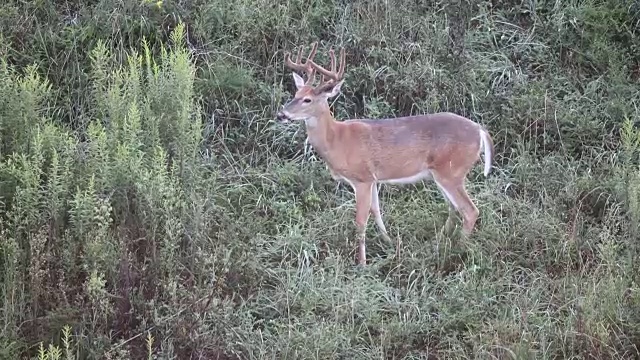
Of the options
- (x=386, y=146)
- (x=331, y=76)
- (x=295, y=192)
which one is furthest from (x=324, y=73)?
(x=295, y=192)

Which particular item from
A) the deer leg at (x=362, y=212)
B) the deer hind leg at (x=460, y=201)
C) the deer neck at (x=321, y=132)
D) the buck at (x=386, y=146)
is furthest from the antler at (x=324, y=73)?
the deer hind leg at (x=460, y=201)

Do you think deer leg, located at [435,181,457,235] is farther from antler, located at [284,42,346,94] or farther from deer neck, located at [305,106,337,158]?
antler, located at [284,42,346,94]

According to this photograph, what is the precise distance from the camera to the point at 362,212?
22.0 feet

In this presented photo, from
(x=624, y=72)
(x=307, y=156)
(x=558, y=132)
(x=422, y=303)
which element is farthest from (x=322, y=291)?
(x=624, y=72)

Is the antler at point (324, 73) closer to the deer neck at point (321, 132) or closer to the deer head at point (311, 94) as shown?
the deer head at point (311, 94)

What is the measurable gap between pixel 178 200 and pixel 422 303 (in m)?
1.55

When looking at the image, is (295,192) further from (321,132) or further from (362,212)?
(362,212)

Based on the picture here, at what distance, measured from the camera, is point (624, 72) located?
27.1 feet

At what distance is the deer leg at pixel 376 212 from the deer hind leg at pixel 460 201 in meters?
0.42

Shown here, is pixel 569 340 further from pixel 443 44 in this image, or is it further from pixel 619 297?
pixel 443 44

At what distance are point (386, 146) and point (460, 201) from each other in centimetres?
66

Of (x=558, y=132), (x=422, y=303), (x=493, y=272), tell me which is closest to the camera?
(x=422, y=303)

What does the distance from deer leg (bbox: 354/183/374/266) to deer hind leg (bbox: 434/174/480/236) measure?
52 centimetres

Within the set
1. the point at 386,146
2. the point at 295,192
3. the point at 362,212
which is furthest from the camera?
the point at 295,192
